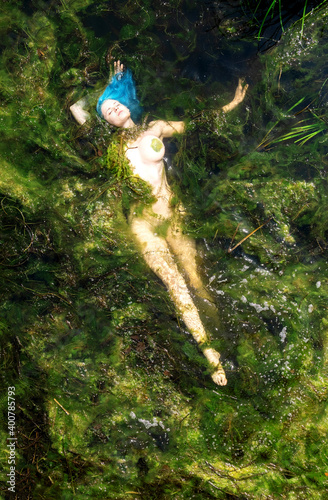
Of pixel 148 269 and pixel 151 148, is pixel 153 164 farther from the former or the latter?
pixel 148 269

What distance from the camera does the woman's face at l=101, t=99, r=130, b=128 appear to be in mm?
2732

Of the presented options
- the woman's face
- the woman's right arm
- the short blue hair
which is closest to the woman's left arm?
the short blue hair

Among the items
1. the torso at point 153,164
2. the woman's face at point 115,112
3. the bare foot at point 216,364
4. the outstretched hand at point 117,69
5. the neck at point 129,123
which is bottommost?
the bare foot at point 216,364

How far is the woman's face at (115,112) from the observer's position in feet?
8.96

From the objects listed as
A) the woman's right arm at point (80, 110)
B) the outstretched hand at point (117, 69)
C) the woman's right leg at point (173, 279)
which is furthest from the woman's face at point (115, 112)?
the woman's right leg at point (173, 279)

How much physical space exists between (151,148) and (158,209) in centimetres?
61

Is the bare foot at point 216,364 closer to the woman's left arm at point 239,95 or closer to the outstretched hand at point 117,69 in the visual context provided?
the woman's left arm at point 239,95

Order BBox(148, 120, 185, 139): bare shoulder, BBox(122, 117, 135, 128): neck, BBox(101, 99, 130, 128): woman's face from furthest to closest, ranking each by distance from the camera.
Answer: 1. BBox(148, 120, 185, 139): bare shoulder
2. BBox(122, 117, 135, 128): neck
3. BBox(101, 99, 130, 128): woman's face

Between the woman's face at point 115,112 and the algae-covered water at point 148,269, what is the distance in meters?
0.26

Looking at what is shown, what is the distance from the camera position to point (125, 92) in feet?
9.93

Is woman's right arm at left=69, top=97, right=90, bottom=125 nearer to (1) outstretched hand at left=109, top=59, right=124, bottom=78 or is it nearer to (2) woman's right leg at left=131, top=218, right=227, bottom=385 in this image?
(1) outstretched hand at left=109, top=59, right=124, bottom=78

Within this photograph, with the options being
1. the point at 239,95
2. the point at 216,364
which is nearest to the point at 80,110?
the point at 239,95

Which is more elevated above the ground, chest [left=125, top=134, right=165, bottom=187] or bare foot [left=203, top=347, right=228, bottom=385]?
chest [left=125, top=134, right=165, bottom=187]

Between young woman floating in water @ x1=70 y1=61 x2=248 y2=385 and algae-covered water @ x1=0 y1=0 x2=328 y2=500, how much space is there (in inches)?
4.2
